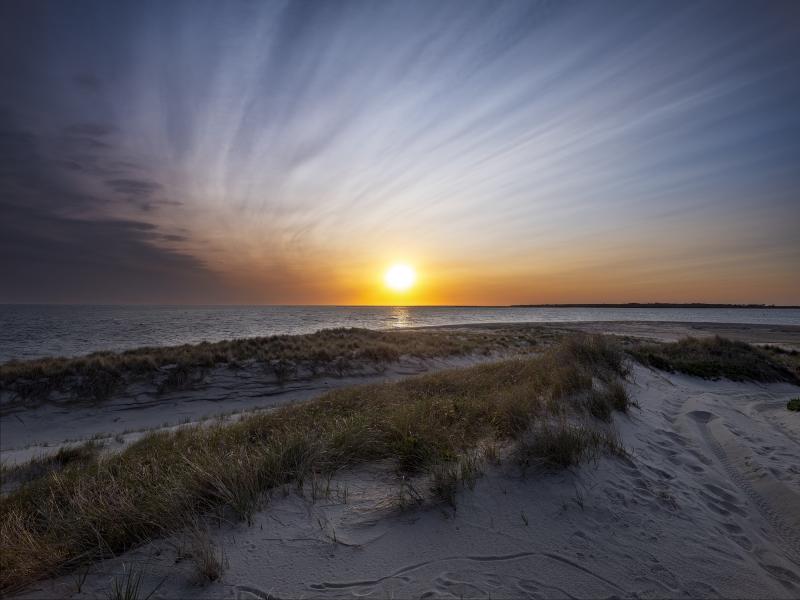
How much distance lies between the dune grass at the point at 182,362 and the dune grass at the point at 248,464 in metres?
10.1

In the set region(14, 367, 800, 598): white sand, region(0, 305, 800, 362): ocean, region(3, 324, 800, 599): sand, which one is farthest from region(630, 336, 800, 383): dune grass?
region(0, 305, 800, 362): ocean

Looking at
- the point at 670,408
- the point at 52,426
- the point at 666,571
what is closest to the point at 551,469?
the point at 666,571

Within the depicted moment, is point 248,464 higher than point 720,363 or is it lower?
higher

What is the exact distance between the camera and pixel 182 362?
56.9ft

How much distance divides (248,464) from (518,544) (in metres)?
3.03

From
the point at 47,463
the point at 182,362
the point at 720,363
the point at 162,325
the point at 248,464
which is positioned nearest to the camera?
the point at 248,464

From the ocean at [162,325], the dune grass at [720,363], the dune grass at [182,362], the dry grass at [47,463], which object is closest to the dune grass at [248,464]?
the dry grass at [47,463]

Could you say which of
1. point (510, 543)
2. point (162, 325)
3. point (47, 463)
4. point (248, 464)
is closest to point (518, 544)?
point (510, 543)

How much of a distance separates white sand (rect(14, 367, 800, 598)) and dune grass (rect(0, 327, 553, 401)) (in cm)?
1548

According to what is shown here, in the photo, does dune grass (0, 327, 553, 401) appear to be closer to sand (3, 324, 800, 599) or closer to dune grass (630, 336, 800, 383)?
dune grass (630, 336, 800, 383)

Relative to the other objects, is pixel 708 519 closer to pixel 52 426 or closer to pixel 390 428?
pixel 390 428

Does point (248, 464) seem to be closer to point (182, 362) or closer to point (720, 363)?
point (182, 362)

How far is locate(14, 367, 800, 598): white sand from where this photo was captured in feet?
8.93

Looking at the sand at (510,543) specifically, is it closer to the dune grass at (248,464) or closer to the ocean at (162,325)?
the dune grass at (248,464)
